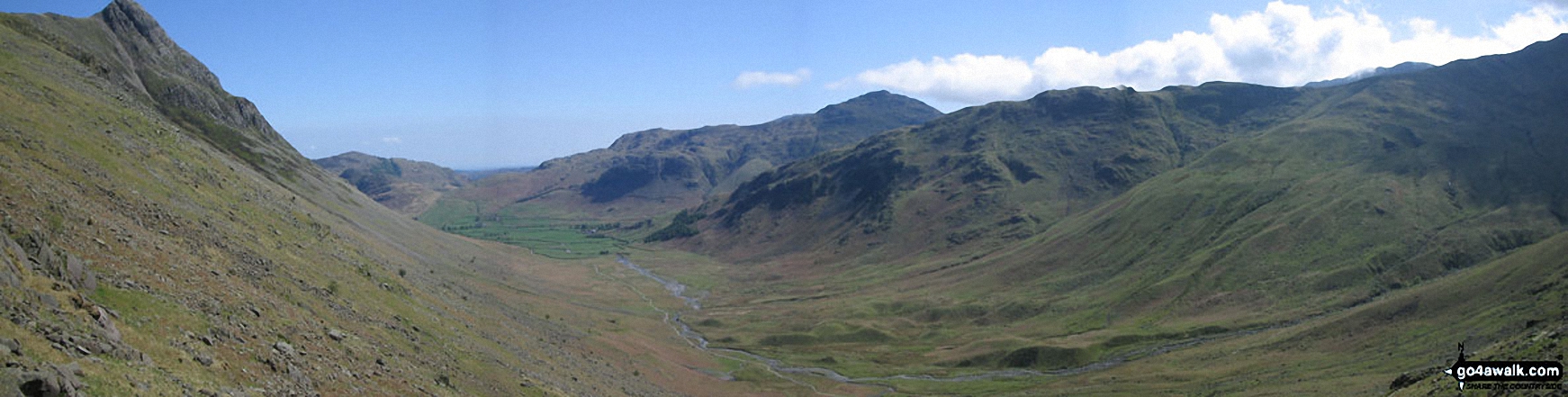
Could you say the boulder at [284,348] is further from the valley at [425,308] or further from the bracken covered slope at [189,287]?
the valley at [425,308]

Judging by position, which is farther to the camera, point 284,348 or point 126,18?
point 126,18

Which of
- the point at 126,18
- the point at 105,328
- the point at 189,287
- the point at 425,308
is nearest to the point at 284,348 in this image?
the point at 189,287

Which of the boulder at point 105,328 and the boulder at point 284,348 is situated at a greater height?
the boulder at point 105,328

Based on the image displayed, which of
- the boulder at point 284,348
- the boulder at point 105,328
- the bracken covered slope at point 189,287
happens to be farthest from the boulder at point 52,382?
the boulder at point 284,348

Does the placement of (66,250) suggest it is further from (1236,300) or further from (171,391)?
(1236,300)

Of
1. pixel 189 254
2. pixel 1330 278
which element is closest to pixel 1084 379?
pixel 1330 278

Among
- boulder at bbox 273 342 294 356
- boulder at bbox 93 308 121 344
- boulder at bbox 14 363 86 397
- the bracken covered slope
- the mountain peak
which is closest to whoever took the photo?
boulder at bbox 14 363 86 397

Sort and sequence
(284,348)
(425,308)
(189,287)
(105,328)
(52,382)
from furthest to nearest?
(425,308)
(189,287)
(284,348)
(105,328)
(52,382)

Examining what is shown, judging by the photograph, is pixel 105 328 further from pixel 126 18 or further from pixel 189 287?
pixel 126 18

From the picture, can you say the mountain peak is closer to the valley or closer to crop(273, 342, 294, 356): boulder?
the valley

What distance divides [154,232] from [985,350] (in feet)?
471

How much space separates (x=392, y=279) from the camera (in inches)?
3880

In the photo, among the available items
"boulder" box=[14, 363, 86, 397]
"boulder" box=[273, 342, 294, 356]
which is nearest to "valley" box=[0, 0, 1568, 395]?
"boulder" box=[14, 363, 86, 397]

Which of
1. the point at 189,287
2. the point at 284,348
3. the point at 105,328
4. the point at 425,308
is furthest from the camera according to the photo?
the point at 425,308
